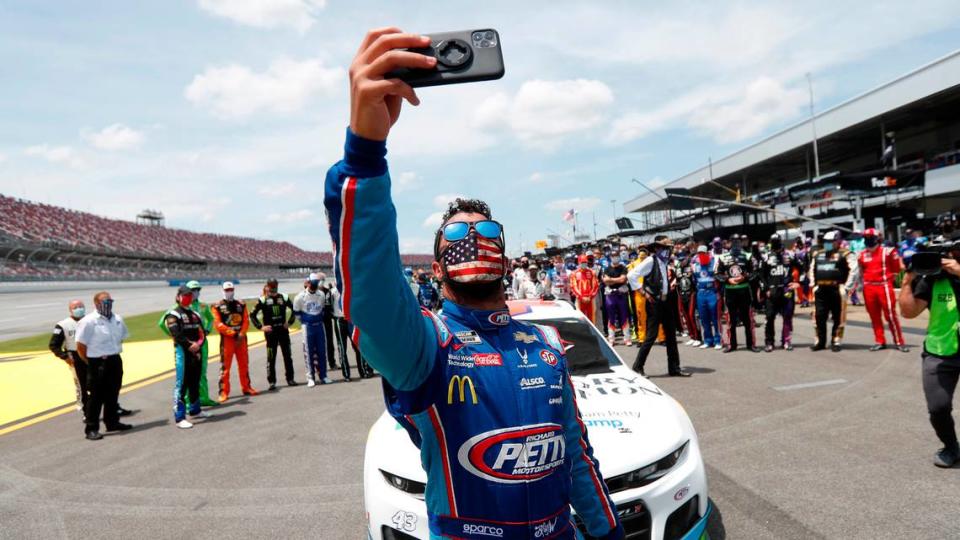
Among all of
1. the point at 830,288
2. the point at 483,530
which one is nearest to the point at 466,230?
the point at 483,530

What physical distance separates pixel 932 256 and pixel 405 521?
13.3 ft

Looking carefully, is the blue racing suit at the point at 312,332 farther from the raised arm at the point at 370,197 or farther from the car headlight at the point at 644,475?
the raised arm at the point at 370,197

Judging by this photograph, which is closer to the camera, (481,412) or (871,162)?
(481,412)

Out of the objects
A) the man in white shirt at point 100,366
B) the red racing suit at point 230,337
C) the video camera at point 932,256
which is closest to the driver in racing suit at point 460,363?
the video camera at point 932,256

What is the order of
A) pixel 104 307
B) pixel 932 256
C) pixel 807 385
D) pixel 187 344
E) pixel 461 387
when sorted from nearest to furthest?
pixel 461 387
pixel 932 256
pixel 807 385
pixel 104 307
pixel 187 344

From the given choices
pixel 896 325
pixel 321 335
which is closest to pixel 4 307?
pixel 321 335

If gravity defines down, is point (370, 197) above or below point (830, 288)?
above

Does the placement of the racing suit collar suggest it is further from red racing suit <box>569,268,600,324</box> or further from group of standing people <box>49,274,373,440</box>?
red racing suit <box>569,268,600,324</box>

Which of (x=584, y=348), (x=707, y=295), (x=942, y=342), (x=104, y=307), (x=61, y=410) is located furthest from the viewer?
(x=707, y=295)

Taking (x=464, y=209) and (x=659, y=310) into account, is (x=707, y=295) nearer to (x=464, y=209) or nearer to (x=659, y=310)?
(x=659, y=310)

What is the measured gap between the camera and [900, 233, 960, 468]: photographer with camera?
388 centimetres

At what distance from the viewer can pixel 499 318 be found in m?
1.49

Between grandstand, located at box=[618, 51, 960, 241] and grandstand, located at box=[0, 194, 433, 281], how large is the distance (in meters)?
44.1

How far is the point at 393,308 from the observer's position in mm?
1046
